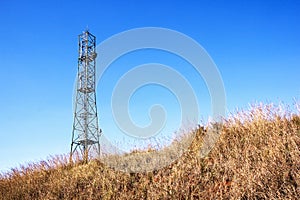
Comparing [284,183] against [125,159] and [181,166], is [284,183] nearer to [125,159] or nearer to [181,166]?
[181,166]

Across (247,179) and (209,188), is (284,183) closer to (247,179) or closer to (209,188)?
(247,179)

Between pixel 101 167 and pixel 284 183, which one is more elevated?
pixel 101 167

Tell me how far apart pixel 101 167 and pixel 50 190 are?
1406 mm

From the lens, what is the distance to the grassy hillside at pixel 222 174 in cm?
475

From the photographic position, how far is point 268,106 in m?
7.71

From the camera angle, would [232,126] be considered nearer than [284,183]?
No

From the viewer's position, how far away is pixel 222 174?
5738 millimetres

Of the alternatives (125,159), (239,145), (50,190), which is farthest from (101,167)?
(239,145)

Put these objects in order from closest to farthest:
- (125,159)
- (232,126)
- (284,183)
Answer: (284,183), (232,126), (125,159)

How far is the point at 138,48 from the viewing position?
9.49 m

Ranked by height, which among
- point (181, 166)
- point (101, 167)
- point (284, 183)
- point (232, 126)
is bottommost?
point (284, 183)

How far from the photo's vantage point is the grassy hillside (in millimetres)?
4750

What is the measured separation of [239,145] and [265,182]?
2110 mm

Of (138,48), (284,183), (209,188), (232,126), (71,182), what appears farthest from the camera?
(138,48)
